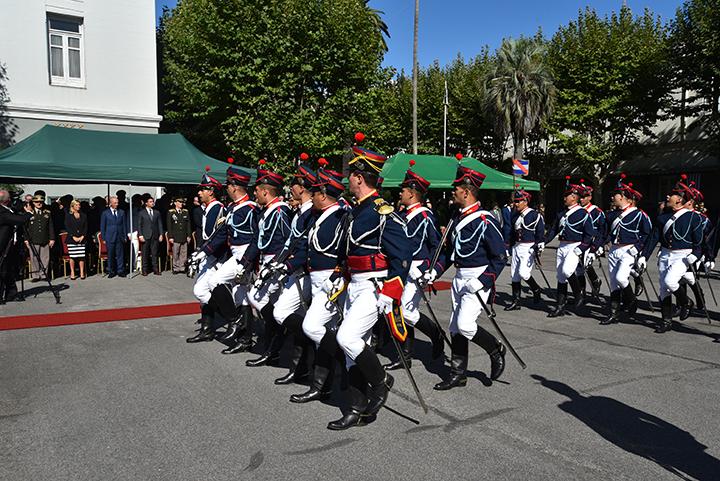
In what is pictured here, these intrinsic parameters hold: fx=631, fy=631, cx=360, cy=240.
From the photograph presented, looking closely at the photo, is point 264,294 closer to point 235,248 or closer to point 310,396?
point 235,248

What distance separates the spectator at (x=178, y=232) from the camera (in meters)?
15.8

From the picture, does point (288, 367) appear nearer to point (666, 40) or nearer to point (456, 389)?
point (456, 389)

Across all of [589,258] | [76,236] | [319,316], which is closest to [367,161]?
[319,316]

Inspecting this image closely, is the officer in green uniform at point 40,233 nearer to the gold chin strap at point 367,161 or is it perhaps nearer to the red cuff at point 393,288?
the gold chin strap at point 367,161

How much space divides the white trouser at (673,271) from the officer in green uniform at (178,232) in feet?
36.1

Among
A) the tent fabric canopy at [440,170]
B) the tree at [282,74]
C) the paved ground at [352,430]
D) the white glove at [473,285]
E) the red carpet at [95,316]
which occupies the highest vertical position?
the tree at [282,74]

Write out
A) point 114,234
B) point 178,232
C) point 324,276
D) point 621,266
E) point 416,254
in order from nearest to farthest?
1. point 324,276
2. point 416,254
3. point 621,266
4. point 114,234
5. point 178,232

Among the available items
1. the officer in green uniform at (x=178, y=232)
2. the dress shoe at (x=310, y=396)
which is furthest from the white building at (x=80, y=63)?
the dress shoe at (x=310, y=396)

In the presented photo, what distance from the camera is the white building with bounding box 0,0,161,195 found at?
20.9 meters

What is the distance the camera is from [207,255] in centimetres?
766

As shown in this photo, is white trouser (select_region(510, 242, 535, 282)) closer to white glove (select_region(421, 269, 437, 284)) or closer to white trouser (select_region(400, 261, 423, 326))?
white trouser (select_region(400, 261, 423, 326))

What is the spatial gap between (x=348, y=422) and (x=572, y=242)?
6493 millimetres

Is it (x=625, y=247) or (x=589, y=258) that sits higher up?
(x=625, y=247)

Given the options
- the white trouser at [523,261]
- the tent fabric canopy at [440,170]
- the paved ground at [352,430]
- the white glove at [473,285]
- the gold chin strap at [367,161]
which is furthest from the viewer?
the tent fabric canopy at [440,170]
